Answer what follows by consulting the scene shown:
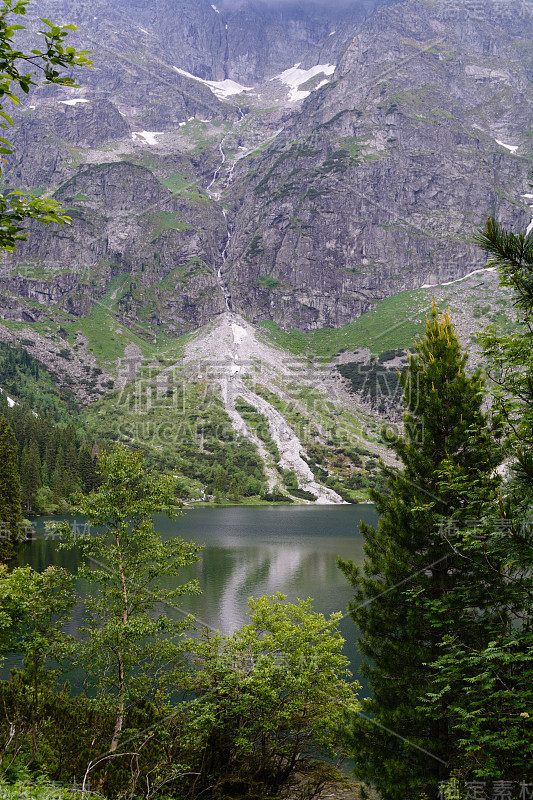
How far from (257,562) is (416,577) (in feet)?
162

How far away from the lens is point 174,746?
509 inches

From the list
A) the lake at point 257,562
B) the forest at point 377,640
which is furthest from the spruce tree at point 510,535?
the lake at point 257,562

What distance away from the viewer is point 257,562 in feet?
190

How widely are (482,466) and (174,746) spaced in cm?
1074

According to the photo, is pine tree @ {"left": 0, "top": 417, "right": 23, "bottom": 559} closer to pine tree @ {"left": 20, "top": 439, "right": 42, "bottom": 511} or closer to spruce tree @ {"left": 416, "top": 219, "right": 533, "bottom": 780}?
pine tree @ {"left": 20, "top": 439, "right": 42, "bottom": 511}

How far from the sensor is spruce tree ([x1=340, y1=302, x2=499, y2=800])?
34.3 feet

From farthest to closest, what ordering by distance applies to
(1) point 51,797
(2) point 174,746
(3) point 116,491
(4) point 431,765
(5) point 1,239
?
1. (3) point 116,491
2. (2) point 174,746
3. (4) point 431,765
4. (1) point 51,797
5. (5) point 1,239

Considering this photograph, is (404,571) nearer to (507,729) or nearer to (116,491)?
(507,729)

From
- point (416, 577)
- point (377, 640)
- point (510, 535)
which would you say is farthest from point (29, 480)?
point (510, 535)

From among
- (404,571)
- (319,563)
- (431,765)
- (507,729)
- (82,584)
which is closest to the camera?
(507,729)

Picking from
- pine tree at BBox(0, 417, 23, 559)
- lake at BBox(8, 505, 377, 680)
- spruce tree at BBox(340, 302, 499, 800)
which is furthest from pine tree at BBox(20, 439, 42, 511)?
spruce tree at BBox(340, 302, 499, 800)

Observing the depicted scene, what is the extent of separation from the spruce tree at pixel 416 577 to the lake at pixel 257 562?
15.4 metres

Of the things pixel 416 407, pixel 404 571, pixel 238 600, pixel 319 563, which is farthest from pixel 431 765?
pixel 319 563

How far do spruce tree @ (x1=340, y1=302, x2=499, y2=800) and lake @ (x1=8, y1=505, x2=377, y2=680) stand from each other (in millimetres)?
15437
